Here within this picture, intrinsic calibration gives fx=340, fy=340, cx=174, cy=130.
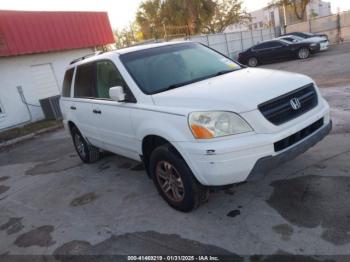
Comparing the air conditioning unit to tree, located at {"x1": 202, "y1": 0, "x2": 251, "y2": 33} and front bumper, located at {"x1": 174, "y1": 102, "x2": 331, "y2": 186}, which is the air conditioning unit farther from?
tree, located at {"x1": 202, "y1": 0, "x2": 251, "y2": 33}

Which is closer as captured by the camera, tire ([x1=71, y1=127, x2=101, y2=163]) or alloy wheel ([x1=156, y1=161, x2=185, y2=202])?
alloy wheel ([x1=156, y1=161, x2=185, y2=202])

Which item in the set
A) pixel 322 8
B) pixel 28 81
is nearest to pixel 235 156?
pixel 28 81

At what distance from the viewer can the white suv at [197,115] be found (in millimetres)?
3182

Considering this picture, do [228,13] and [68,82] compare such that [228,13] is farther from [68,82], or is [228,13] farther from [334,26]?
[68,82]

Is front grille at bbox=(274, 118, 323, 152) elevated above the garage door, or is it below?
below

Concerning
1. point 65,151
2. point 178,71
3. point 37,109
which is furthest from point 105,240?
point 37,109

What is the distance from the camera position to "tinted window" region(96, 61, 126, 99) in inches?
172

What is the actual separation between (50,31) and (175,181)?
1110 centimetres

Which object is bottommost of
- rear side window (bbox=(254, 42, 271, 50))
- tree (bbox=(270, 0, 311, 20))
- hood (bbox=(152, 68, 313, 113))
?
rear side window (bbox=(254, 42, 271, 50))

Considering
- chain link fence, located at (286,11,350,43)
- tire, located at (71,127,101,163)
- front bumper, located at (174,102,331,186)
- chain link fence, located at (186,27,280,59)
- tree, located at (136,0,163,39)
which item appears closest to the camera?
front bumper, located at (174,102,331,186)

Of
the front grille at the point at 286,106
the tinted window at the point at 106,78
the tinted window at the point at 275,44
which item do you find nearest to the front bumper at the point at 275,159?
the front grille at the point at 286,106

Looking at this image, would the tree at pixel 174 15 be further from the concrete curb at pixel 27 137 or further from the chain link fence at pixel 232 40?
the concrete curb at pixel 27 137

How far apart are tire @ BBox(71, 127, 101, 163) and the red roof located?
6.96 m

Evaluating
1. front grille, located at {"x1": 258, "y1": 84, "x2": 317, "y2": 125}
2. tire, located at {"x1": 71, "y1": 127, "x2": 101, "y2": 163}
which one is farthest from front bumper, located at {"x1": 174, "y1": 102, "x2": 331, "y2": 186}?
tire, located at {"x1": 71, "y1": 127, "x2": 101, "y2": 163}
